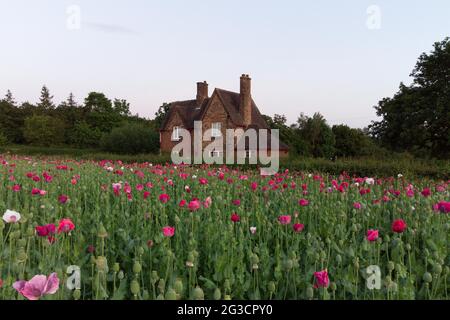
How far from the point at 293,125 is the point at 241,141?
22.4m

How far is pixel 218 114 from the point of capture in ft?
120

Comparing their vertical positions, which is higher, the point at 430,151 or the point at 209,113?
the point at 209,113

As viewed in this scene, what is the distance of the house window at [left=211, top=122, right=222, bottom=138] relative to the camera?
119ft

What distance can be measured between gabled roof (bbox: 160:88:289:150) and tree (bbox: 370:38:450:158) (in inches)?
388

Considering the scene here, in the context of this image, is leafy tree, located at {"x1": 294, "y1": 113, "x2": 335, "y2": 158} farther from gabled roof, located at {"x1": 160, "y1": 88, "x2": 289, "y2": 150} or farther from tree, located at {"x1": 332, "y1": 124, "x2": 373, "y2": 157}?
gabled roof, located at {"x1": 160, "y1": 88, "x2": 289, "y2": 150}

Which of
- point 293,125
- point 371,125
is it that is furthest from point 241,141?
point 293,125

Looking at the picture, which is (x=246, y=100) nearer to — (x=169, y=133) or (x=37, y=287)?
(x=169, y=133)

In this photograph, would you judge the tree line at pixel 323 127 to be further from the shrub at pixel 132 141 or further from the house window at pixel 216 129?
the house window at pixel 216 129

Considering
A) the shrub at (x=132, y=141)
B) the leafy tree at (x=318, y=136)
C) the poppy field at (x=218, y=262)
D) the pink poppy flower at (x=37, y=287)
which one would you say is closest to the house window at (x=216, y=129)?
the shrub at (x=132, y=141)

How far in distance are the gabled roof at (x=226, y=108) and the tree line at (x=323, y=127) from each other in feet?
15.2

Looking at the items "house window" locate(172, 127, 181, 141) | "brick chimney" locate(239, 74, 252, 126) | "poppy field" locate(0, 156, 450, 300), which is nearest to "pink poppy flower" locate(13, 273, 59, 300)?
"poppy field" locate(0, 156, 450, 300)

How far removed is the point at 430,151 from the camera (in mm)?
35562
